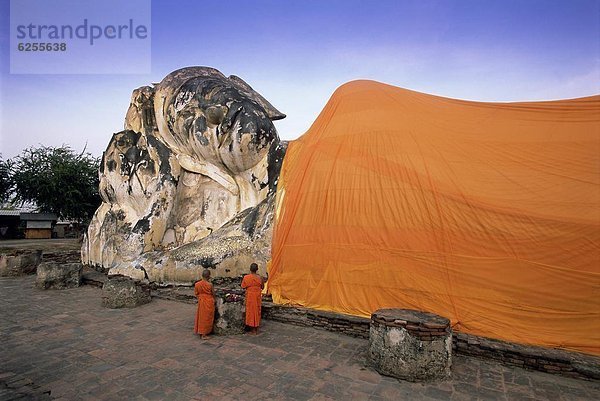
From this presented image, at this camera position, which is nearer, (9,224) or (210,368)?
(210,368)

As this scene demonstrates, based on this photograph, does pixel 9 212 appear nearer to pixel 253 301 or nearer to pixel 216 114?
pixel 216 114

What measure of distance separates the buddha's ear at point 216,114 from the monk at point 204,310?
13.1ft

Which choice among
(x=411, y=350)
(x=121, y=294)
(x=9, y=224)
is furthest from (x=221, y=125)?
(x=9, y=224)

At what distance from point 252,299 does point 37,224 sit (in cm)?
2193

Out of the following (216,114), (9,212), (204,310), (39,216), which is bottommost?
(204,310)

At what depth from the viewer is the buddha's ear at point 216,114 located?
769 centimetres

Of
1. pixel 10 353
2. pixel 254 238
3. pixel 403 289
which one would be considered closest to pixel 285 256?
pixel 254 238

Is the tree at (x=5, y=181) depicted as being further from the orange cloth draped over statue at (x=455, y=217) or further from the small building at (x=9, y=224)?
the orange cloth draped over statue at (x=455, y=217)

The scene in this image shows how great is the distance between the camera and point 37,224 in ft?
69.8

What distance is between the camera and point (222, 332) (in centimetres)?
487

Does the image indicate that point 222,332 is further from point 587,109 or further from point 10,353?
point 587,109

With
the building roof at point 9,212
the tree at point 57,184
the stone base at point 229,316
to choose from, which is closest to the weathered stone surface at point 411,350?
the stone base at point 229,316

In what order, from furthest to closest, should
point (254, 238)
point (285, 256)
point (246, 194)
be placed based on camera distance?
point (246, 194), point (254, 238), point (285, 256)

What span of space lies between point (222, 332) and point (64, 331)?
2.17m
